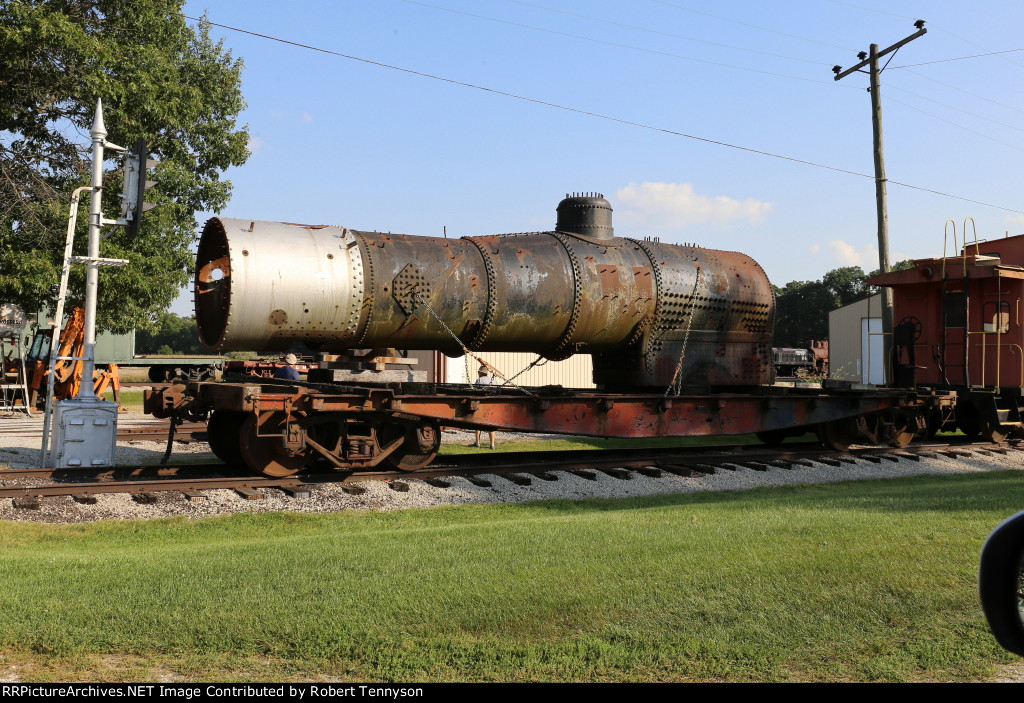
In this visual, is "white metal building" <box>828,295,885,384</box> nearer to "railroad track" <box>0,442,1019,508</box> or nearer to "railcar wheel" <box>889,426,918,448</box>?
"railcar wheel" <box>889,426,918,448</box>

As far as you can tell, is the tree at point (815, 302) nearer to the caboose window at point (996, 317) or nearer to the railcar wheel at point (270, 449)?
the caboose window at point (996, 317)

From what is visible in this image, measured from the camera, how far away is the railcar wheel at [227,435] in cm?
1054

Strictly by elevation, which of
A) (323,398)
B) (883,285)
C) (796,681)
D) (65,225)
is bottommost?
(796,681)

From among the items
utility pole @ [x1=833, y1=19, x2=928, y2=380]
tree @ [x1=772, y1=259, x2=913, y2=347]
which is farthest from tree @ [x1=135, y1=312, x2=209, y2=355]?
utility pole @ [x1=833, y1=19, x2=928, y2=380]

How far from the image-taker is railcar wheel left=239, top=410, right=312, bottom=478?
9344 millimetres

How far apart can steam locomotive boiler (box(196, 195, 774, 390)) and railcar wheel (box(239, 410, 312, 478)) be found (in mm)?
919

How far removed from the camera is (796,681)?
12.6 ft

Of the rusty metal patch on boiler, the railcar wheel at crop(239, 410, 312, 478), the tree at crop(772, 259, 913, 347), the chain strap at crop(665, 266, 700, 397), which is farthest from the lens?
the tree at crop(772, 259, 913, 347)

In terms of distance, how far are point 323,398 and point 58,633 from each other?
16.4 feet

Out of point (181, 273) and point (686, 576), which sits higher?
point (181, 273)

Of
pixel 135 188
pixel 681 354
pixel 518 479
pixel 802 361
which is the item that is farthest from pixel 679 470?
pixel 802 361

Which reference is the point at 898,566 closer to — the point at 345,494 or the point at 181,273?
the point at 345,494
